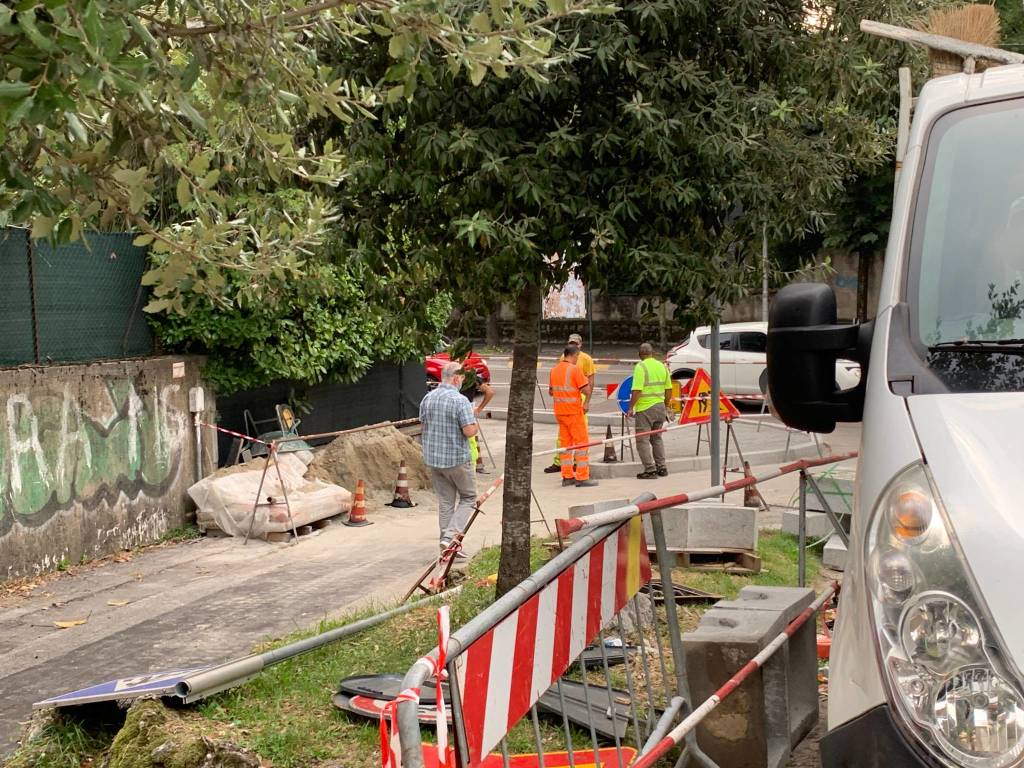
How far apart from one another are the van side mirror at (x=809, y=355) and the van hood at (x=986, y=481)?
446mm

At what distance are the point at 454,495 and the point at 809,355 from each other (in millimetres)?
7927

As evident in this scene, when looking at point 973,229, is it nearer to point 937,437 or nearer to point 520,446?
point 937,437

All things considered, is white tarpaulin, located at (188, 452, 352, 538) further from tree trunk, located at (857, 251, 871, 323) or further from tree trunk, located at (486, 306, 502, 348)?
tree trunk, located at (486, 306, 502, 348)

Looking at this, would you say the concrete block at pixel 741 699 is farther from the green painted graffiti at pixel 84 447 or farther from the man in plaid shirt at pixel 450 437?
the green painted graffiti at pixel 84 447

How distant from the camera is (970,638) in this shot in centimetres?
271

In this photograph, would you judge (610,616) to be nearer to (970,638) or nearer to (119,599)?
(970,638)

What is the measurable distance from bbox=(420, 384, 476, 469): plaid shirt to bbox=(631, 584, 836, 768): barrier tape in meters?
5.59

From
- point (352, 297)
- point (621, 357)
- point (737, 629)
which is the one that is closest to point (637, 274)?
point (737, 629)

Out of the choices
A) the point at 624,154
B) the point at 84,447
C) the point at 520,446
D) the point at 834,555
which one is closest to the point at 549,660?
the point at 624,154

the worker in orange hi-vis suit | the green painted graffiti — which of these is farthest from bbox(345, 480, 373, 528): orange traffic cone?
the worker in orange hi-vis suit

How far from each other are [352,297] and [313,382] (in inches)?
47.4

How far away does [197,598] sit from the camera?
10273 mm

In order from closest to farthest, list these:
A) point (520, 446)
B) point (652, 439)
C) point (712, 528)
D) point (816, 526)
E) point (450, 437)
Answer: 1. point (520, 446)
2. point (712, 528)
3. point (816, 526)
4. point (450, 437)
5. point (652, 439)

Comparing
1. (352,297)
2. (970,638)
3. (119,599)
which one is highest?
(352,297)
